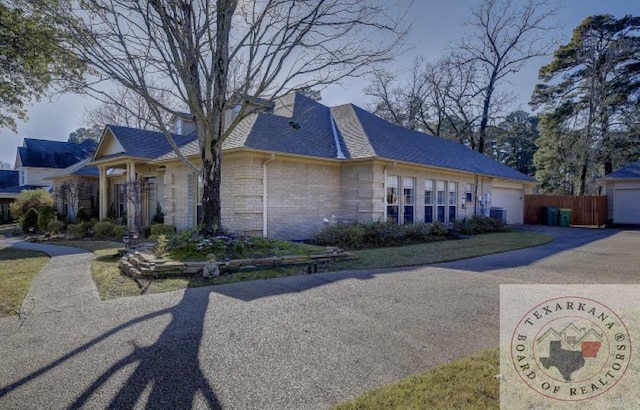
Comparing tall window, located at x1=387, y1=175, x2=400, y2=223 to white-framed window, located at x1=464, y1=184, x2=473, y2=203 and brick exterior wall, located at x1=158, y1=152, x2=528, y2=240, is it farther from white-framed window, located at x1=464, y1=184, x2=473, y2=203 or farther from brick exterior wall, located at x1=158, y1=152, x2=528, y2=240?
white-framed window, located at x1=464, y1=184, x2=473, y2=203

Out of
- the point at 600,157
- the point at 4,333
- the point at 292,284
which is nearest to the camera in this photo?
the point at 4,333

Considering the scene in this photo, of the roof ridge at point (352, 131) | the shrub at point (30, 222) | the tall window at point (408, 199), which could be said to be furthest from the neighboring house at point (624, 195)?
the shrub at point (30, 222)

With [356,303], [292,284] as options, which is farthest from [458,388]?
[292,284]

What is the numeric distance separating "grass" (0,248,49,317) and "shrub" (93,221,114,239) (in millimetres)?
3778

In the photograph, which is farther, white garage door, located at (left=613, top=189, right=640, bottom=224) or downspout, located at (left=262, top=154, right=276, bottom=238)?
white garage door, located at (left=613, top=189, right=640, bottom=224)

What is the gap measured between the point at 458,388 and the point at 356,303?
2.66 metres

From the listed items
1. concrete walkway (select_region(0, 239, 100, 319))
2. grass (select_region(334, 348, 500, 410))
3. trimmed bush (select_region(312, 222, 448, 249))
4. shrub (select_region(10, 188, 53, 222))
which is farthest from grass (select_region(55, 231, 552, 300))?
shrub (select_region(10, 188, 53, 222))

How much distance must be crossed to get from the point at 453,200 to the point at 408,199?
4.16 meters

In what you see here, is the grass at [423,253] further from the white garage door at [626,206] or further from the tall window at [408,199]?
the white garage door at [626,206]

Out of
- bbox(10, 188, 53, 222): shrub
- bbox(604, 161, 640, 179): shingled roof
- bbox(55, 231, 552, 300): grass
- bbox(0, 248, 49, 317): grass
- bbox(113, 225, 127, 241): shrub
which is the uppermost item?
bbox(604, 161, 640, 179): shingled roof

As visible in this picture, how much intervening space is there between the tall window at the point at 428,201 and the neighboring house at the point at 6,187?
3440 centimetres

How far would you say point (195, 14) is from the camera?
30.9ft

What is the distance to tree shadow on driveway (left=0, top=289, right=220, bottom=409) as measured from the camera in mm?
3019

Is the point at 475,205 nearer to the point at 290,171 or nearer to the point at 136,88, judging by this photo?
the point at 290,171
